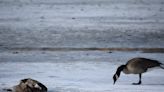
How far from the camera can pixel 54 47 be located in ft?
38.4

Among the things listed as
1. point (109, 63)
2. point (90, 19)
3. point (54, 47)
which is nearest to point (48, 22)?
point (90, 19)

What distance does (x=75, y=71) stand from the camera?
8344 millimetres

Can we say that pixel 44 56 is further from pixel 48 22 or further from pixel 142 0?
pixel 142 0

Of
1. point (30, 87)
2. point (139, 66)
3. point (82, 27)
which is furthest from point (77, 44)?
point (30, 87)

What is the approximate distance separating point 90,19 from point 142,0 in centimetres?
1070

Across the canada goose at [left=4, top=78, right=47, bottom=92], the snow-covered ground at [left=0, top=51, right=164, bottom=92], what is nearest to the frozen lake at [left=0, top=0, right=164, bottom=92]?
the snow-covered ground at [left=0, top=51, right=164, bottom=92]

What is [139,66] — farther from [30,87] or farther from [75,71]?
[30,87]

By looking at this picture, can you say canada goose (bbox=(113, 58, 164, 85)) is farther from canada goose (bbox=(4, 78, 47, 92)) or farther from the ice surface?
the ice surface

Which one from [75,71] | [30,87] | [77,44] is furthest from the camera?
[77,44]

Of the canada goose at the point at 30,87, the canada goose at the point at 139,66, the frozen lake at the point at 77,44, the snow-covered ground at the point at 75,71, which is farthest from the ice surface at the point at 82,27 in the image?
the canada goose at the point at 30,87

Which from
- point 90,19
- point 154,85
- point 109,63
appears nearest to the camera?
point 154,85

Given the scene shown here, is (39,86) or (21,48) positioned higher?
(39,86)

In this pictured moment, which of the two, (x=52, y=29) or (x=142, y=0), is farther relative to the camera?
(x=142, y=0)

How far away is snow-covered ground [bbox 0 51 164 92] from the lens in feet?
23.1
